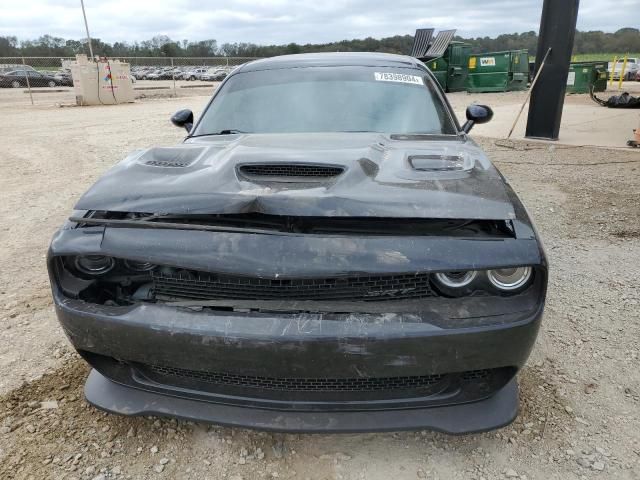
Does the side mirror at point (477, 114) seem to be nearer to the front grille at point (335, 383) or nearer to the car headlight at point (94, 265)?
the front grille at point (335, 383)

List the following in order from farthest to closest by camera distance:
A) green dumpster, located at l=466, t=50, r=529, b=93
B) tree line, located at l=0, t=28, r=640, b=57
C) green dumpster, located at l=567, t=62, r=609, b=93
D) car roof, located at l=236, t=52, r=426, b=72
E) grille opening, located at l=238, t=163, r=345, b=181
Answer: tree line, located at l=0, t=28, r=640, b=57
green dumpster, located at l=466, t=50, r=529, b=93
green dumpster, located at l=567, t=62, r=609, b=93
car roof, located at l=236, t=52, r=426, b=72
grille opening, located at l=238, t=163, r=345, b=181

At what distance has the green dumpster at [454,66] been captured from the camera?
22812 mm

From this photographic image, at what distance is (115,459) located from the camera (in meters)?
2.08

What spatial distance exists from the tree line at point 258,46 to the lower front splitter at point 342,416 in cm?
4344

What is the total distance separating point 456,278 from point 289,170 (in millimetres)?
814

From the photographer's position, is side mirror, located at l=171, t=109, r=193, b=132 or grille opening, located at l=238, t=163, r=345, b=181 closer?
grille opening, located at l=238, t=163, r=345, b=181

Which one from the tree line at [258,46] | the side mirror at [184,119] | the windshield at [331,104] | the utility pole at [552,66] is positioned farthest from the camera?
the tree line at [258,46]

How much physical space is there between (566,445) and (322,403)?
1.11 meters

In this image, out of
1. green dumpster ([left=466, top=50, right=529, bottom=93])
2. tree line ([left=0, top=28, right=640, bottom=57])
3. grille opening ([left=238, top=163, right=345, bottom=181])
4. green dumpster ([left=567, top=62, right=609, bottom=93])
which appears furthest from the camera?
tree line ([left=0, top=28, right=640, bottom=57])

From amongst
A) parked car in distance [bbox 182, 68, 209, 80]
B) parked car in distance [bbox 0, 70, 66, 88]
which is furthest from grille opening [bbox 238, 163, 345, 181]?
parked car in distance [bbox 182, 68, 209, 80]

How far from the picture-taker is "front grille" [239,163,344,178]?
2.09 metres

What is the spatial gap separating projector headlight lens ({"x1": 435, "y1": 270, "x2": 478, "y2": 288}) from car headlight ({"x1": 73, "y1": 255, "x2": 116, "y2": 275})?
1288mm

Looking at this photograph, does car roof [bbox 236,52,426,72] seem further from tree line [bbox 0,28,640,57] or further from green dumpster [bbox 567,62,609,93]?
tree line [bbox 0,28,640,57]

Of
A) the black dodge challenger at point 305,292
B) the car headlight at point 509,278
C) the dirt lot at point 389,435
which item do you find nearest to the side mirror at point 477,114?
the dirt lot at point 389,435
